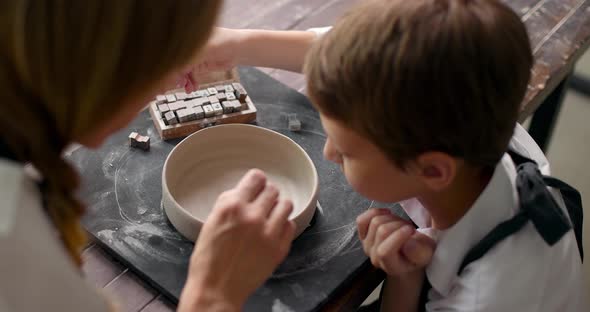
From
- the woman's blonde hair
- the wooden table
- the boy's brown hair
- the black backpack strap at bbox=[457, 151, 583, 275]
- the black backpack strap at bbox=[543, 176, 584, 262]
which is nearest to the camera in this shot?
the woman's blonde hair

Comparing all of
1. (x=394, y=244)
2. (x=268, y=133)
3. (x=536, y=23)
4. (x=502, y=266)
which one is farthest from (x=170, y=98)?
(x=536, y=23)

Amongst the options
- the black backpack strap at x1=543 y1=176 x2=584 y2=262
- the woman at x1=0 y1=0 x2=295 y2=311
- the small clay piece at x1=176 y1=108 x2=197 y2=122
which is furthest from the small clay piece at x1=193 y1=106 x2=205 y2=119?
the black backpack strap at x1=543 y1=176 x2=584 y2=262

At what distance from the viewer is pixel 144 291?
0.94 metres

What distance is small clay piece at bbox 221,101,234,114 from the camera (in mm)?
1171

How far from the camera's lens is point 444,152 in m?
0.82

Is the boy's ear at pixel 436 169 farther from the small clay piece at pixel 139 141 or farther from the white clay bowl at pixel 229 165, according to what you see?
the small clay piece at pixel 139 141

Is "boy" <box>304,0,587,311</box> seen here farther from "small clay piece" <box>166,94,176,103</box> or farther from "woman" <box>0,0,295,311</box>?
"small clay piece" <box>166,94,176,103</box>

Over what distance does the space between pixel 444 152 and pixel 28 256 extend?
0.52m

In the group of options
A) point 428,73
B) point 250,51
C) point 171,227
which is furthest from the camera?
point 250,51

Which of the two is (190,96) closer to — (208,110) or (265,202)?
(208,110)

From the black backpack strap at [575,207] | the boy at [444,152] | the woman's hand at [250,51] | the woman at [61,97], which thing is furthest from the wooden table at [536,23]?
the woman at [61,97]

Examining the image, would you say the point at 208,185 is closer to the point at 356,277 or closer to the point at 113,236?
the point at 113,236

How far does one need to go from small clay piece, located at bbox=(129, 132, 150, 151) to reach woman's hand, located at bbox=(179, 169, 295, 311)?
1.13 ft

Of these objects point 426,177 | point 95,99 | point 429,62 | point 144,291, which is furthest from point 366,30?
point 144,291
